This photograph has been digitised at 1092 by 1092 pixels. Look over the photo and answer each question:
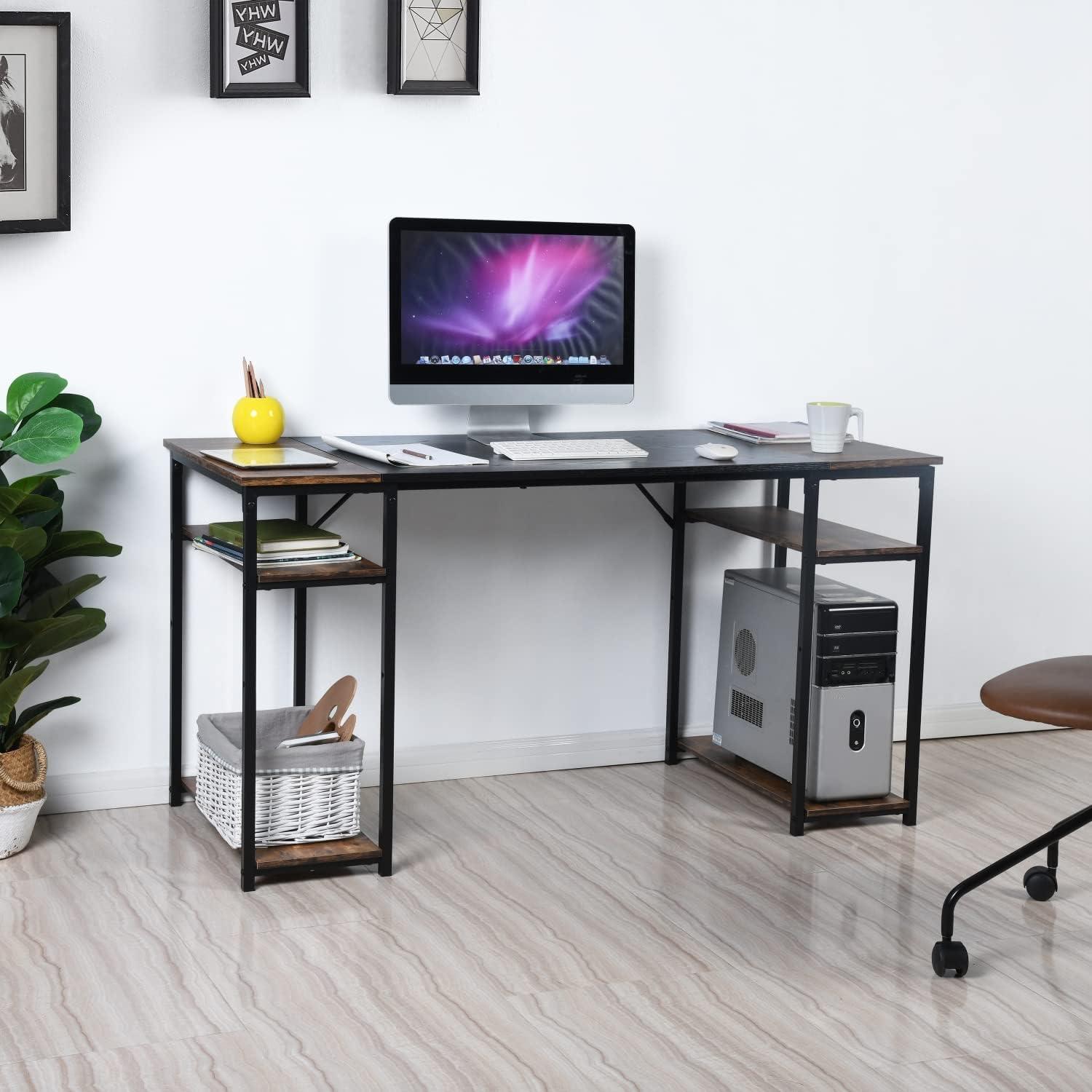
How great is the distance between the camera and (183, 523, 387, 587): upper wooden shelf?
9.11 ft

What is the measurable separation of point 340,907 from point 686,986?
0.69 m

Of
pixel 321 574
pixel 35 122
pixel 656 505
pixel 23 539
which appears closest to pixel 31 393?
pixel 23 539

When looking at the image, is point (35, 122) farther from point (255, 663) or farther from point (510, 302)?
point (255, 663)

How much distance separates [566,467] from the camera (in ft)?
9.71

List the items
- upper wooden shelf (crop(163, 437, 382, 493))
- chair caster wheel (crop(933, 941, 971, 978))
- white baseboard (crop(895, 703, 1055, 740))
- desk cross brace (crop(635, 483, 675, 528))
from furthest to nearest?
1. white baseboard (crop(895, 703, 1055, 740))
2. desk cross brace (crop(635, 483, 675, 528))
3. upper wooden shelf (crop(163, 437, 382, 493))
4. chair caster wheel (crop(933, 941, 971, 978))

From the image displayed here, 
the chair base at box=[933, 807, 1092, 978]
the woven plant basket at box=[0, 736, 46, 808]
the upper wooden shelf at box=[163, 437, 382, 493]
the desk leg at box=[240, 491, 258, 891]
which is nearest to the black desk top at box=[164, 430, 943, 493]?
the upper wooden shelf at box=[163, 437, 382, 493]

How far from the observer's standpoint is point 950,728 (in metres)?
4.05

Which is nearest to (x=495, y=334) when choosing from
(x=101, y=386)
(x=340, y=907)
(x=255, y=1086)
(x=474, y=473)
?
(x=474, y=473)

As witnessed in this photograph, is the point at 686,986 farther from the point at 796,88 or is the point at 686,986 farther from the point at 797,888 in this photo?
the point at 796,88

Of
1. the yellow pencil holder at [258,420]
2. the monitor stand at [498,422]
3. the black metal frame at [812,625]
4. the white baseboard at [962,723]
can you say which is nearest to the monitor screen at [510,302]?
the monitor stand at [498,422]

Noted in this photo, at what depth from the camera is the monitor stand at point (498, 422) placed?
11.2 feet

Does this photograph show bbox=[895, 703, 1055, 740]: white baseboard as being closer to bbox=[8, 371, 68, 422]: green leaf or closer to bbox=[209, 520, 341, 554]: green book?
bbox=[209, 520, 341, 554]: green book

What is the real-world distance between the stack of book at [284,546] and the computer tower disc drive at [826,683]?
1017 millimetres

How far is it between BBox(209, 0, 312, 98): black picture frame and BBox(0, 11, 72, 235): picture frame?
0.28 m
